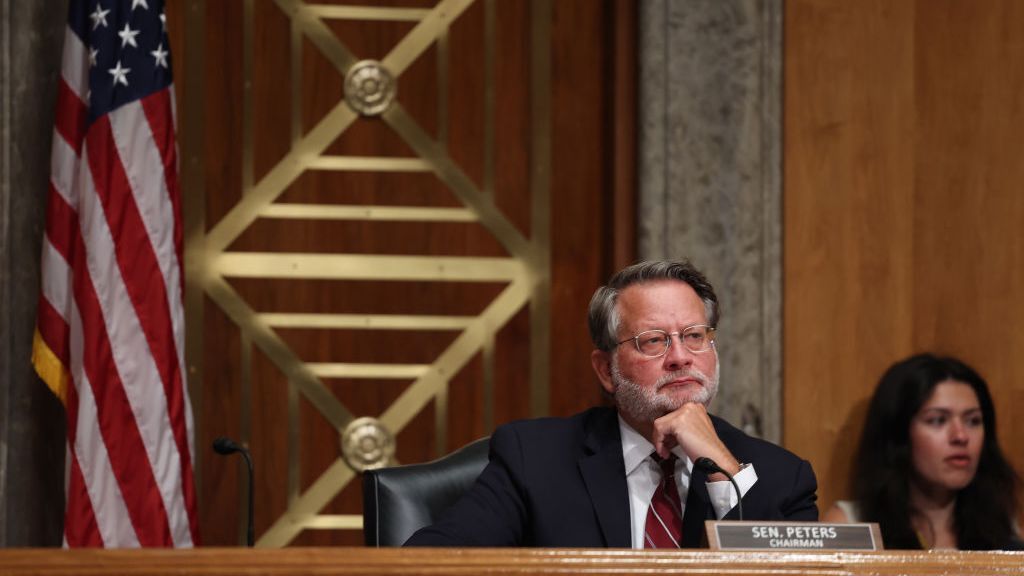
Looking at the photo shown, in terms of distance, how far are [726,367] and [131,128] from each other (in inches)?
75.2

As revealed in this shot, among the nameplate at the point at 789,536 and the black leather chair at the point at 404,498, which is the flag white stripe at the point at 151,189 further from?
the nameplate at the point at 789,536

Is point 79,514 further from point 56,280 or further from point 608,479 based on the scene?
point 608,479

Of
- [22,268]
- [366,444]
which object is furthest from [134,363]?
[366,444]

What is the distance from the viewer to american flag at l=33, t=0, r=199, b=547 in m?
3.79

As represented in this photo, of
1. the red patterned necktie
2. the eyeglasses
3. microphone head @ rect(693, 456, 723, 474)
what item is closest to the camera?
microphone head @ rect(693, 456, 723, 474)

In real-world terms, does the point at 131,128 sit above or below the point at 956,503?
above

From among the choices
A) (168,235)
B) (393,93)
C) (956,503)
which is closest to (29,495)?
(168,235)

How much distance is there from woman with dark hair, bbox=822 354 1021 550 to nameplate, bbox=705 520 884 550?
2.21 metres

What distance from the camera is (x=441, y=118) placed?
4480mm

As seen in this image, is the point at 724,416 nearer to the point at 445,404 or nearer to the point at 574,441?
the point at 445,404

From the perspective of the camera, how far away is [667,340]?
282 centimetres

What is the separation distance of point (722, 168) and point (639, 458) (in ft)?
5.84

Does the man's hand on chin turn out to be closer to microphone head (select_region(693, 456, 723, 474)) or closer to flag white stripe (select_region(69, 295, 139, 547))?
microphone head (select_region(693, 456, 723, 474))

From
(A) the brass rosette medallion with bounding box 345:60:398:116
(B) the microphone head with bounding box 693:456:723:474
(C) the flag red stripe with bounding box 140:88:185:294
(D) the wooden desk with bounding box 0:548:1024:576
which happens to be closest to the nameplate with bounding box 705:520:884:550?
(D) the wooden desk with bounding box 0:548:1024:576
